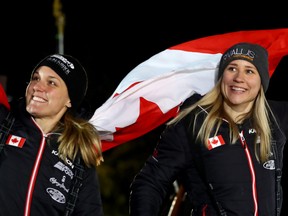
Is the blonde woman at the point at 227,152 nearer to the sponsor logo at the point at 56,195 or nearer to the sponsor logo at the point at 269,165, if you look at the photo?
the sponsor logo at the point at 269,165

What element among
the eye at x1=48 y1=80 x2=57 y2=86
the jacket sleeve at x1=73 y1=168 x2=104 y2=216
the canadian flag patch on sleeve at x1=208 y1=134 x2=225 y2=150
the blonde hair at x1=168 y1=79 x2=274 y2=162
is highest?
the eye at x1=48 y1=80 x2=57 y2=86

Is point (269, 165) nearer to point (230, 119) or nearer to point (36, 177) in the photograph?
point (230, 119)

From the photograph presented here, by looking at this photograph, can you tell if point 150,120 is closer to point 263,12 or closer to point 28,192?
point 28,192

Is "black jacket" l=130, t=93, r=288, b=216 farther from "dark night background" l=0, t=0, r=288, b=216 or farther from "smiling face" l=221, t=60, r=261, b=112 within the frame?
"dark night background" l=0, t=0, r=288, b=216

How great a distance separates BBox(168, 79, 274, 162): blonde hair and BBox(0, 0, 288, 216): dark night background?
1574mm

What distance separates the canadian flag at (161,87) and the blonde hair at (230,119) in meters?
0.60

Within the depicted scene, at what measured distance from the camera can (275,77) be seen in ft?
25.1

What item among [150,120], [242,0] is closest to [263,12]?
[242,0]

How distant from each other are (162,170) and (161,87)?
3.26ft

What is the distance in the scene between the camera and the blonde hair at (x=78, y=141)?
16.9 feet

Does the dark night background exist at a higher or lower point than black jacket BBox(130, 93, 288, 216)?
higher

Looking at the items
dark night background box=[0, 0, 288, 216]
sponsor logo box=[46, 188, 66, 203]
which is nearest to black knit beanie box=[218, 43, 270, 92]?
sponsor logo box=[46, 188, 66, 203]

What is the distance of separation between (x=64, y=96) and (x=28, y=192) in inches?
30.0

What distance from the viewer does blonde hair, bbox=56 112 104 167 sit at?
5163 millimetres
